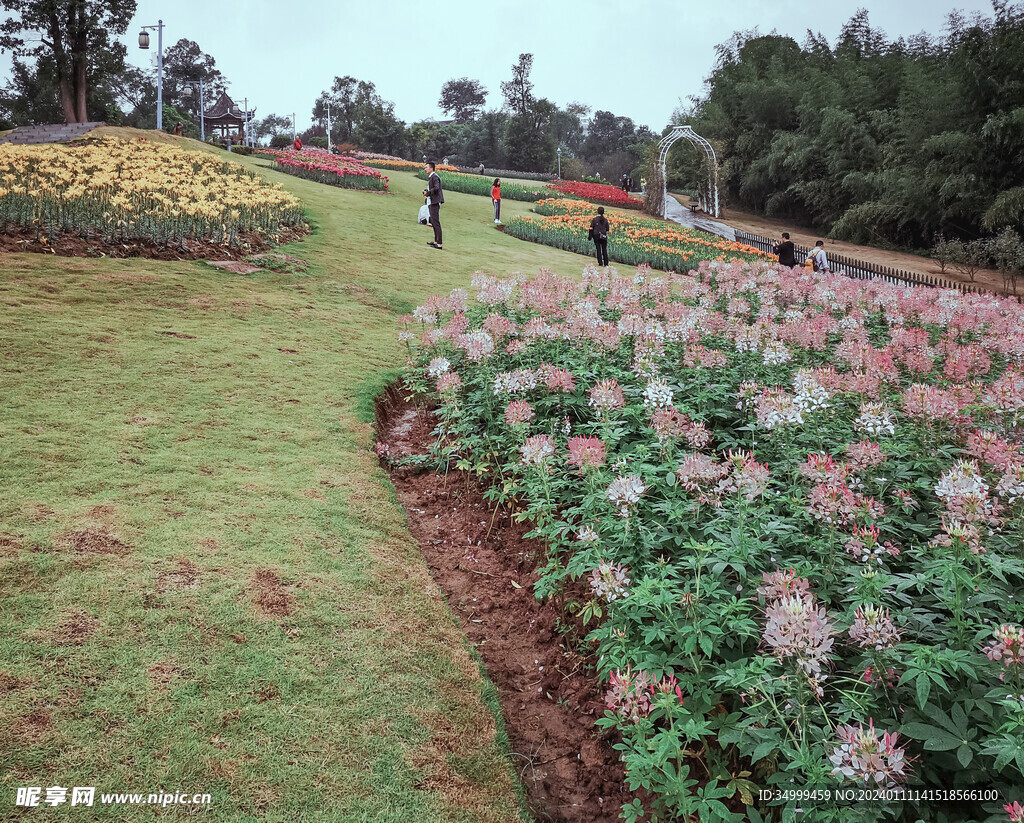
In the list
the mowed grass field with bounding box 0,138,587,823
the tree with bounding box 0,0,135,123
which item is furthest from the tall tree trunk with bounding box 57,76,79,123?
the mowed grass field with bounding box 0,138,587,823

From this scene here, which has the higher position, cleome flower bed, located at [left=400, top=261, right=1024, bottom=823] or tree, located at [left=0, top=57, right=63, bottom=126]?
tree, located at [left=0, top=57, right=63, bottom=126]

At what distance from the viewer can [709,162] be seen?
33500mm

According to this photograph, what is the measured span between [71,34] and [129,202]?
27728 millimetres

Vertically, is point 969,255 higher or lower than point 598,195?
lower

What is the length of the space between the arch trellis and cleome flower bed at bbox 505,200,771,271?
11695 mm

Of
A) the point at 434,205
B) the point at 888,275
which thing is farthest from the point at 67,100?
the point at 888,275

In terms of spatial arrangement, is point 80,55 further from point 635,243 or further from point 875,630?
point 875,630

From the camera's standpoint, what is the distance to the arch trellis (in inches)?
1185

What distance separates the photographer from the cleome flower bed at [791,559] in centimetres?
210

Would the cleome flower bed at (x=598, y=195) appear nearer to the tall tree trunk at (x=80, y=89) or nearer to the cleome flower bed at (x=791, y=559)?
the tall tree trunk at (x=80, y=89)

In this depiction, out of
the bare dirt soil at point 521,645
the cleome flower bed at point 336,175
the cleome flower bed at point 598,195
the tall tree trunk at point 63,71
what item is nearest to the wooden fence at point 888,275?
the bare dirt soil at point 521,645

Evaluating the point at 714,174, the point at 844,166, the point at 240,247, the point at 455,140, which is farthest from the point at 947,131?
the point at 455,140

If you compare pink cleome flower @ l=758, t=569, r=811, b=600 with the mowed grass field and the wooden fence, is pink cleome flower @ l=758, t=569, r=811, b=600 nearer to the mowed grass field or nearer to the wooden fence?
the mowed grass field

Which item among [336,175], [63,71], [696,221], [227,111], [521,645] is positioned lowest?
[521,645]
